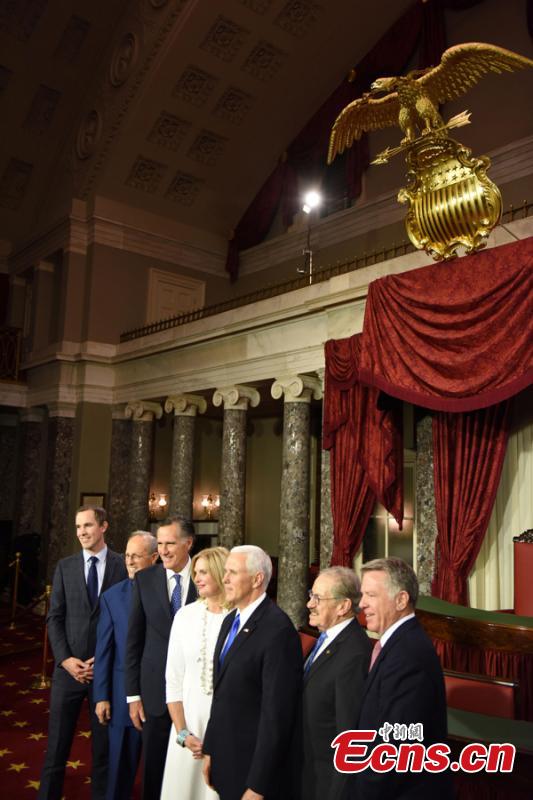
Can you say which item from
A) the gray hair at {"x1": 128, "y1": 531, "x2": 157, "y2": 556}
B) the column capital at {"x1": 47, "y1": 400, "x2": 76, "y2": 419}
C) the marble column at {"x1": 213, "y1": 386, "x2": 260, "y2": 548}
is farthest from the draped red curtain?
the column capital at {"x1": 47, "y1": 400, "x2": 76, "y2": 419}

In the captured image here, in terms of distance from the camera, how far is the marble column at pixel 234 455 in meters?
10.0

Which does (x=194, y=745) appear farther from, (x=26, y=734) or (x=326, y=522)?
(x=326, y=522)

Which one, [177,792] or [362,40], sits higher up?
[362,40]

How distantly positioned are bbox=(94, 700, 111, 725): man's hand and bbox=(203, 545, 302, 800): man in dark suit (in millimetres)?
1222

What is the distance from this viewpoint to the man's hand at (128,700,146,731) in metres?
3.50

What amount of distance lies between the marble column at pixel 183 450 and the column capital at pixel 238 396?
1.18m

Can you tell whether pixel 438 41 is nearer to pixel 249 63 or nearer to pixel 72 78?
pixel 249 63

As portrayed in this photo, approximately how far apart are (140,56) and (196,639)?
43.0 ft

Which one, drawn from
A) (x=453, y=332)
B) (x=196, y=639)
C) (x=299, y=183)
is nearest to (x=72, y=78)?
(x=299, y=183)

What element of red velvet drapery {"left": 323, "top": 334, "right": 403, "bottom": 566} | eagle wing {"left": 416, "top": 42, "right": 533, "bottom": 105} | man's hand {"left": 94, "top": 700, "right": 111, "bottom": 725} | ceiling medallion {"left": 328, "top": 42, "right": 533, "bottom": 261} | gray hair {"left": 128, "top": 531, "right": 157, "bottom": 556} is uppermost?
eagle wing {"left": 416, "top": 42, "right": 533, "bottom": 105}

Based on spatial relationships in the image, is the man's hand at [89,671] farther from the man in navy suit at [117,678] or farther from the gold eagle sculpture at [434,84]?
the gold eagle sculpture at [434,84]

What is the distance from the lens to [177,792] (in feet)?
9.75

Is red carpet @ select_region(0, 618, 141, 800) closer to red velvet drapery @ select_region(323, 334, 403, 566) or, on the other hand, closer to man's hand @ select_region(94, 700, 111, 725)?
man's hand @ select_region(94, 700, 111, 725)

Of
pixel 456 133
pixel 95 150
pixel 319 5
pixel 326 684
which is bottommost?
pixel 326 684
